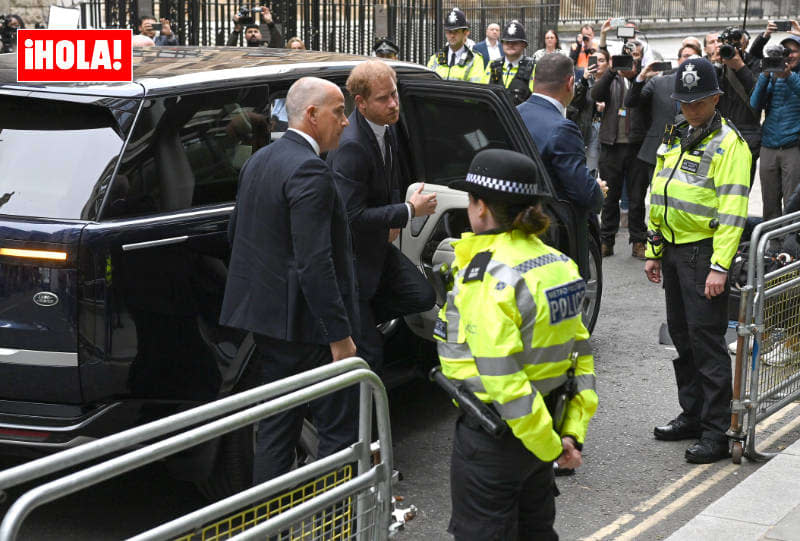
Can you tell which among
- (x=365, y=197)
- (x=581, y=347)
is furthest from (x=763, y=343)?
(x=581, y=347)

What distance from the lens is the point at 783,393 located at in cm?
602

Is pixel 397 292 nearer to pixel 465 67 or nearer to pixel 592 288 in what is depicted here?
pixel 592 288

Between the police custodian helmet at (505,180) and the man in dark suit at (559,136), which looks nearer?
the police custodian helmet at (505,180)

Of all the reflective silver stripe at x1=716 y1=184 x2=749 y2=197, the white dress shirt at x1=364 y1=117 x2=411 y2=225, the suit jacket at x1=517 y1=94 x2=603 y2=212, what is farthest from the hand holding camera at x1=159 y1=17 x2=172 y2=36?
the reflective silver stripe at x1=716 y1=184 x2=749 y2=197

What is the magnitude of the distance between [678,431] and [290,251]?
9.16 ft

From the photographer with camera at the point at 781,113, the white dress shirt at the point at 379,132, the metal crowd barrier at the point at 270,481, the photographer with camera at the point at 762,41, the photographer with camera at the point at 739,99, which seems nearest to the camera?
the metal crowd barrier at the point at 270,481

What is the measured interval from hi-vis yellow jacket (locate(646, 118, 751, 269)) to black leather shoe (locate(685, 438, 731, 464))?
3.07 feet

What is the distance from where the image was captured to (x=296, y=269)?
4250mm

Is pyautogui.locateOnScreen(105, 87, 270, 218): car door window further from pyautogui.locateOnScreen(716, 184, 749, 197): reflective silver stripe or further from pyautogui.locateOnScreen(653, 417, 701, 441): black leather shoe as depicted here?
pyautogui.locateOnScreen(653, 417, 701, 441): black leather shoe

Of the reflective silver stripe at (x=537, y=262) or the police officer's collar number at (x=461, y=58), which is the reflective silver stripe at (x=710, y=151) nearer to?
the reflective silver stripe at (x=537, y=262)

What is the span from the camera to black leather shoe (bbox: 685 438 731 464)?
5.74m

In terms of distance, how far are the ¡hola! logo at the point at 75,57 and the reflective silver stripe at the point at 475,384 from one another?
2.09 meters

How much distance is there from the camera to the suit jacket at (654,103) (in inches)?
425

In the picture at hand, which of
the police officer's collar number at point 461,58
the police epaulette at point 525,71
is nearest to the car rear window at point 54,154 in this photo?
the police epaulette at point 525,71
